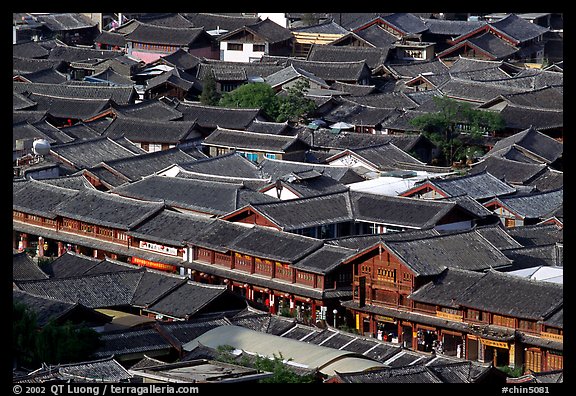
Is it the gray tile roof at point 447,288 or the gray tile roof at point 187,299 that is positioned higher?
the gray tile roof at point 447,288

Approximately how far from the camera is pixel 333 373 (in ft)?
Answer: 63.0

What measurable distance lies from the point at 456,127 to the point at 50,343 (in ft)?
83.2

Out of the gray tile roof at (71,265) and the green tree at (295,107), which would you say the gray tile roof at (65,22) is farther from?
the gray tile roof at (71,265)

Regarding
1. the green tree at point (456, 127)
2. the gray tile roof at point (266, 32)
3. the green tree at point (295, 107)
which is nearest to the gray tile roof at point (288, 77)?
the green tree at point (295, 107)

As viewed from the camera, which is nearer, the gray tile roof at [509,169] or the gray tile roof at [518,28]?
the gray tile roof at [509,169]

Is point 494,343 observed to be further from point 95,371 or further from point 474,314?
point 95,371

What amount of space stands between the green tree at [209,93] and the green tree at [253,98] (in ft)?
4.55

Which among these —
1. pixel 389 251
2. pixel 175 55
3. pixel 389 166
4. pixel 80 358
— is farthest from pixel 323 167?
pixel 175 55

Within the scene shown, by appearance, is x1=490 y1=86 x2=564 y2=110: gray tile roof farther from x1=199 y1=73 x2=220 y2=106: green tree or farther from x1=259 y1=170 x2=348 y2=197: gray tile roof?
x1=259 y1=170 x2=348 y2=197: gray tile roof

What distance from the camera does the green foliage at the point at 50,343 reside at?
20.3m

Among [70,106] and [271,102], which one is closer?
[271,102]

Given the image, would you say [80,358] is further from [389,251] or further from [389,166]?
[389,166]

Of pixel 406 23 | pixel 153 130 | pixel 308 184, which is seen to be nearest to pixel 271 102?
pixel 153 130

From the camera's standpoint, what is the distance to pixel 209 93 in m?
49.4
